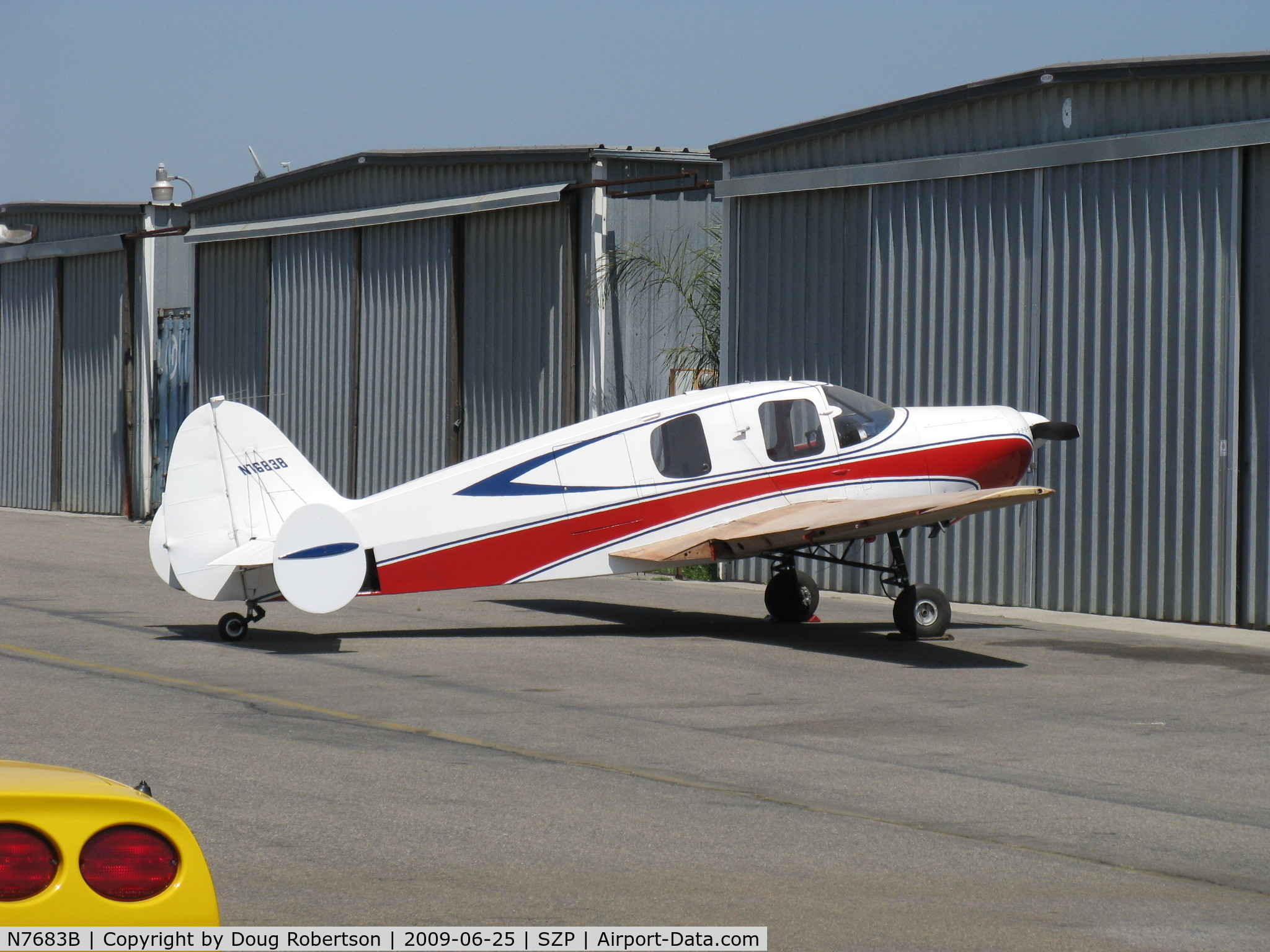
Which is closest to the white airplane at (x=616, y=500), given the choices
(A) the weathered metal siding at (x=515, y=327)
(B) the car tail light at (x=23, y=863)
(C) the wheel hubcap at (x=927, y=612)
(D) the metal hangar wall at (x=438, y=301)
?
(C) the wheel hubcap at (x=927, y=612)

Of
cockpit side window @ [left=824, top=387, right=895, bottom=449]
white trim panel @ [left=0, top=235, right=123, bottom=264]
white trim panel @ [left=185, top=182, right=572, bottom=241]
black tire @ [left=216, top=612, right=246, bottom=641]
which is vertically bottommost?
black tire @ [left=216, top=612, right=246, bottom=641]

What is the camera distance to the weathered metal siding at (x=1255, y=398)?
15016mm

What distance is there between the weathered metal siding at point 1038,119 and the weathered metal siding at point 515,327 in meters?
4.16

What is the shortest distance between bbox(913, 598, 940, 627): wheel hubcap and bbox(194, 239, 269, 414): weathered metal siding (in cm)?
1723

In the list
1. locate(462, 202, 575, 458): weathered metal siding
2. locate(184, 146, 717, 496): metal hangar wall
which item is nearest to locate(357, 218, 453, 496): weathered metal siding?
locate(184, 146, 717, 496): metal hangar wall

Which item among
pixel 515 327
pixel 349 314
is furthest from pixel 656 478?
pixel 349 314

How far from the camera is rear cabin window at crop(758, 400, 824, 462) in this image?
1402 centimetres

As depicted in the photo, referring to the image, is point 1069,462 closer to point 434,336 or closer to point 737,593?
point 737,593

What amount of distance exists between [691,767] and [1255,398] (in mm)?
9503

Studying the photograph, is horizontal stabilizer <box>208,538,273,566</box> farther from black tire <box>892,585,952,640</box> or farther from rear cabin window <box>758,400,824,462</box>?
black tire <box>892,585,952,640</box>

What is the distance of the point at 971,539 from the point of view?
17594 mm

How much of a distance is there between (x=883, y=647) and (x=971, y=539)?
4762 mm

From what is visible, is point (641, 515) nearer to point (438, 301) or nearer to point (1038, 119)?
point (1038, 119)

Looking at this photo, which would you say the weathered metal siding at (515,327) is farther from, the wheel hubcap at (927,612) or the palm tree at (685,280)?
the wheel hubcap at (927,612)
